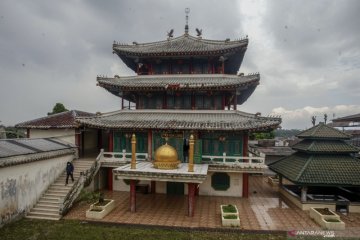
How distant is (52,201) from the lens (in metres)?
15.9

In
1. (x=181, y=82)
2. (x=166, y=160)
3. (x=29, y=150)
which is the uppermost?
(x=181, y=82)

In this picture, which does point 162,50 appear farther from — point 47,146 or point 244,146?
point 47,146

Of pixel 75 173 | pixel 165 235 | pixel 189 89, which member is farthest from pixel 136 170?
pixel 189 89

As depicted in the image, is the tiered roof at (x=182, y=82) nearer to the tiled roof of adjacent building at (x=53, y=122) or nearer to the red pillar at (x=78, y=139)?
the red pillar at (x=78, y=139)

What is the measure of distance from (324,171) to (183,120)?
1094 centimetres

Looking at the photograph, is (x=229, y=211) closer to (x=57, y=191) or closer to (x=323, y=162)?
(x=323, y=162)

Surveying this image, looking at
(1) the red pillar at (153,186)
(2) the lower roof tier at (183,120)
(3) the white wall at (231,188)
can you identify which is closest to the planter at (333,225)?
(3) the white wall at (231,188)

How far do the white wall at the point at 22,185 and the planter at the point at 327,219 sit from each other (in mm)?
17967

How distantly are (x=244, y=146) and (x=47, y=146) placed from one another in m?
15.7

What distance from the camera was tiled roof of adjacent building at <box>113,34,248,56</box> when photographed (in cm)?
2080

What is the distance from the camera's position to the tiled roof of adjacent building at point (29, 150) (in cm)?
1374

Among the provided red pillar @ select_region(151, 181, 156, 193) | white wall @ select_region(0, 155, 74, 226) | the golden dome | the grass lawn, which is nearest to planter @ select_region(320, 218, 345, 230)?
the grass lawn

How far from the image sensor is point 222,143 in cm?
1914

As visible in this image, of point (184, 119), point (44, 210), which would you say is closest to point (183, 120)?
point (184, 119)
